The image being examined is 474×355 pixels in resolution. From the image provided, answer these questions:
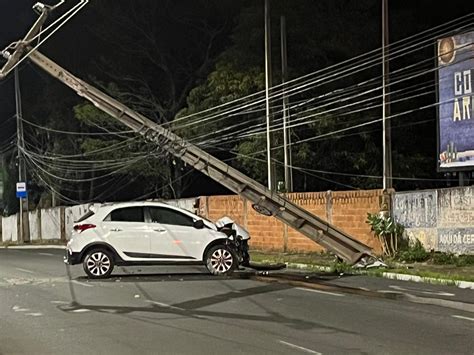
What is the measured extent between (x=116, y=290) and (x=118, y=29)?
2804 cm

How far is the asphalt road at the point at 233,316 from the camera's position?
8.83m

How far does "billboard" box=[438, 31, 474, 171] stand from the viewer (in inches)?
731

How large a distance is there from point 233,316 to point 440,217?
31.0ft

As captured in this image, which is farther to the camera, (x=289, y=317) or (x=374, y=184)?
(x=374, y=184)

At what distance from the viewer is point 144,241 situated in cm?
1648

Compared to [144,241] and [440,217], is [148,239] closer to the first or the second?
[144,241]

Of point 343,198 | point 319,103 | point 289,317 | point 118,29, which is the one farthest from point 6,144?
point 289,317

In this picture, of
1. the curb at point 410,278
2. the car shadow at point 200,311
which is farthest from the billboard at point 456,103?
the car shadow at point 200,311

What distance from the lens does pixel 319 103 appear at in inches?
1100

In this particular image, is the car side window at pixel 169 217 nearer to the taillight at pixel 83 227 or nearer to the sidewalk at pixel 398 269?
the taillight at pixel 83 227

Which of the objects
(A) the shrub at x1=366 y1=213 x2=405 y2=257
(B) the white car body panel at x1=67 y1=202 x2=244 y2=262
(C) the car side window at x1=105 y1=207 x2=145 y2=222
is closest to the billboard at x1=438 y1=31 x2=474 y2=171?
(A) the shrub at x1=366 y1=213 x2=405 y2=257

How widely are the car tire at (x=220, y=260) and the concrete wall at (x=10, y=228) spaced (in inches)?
1460

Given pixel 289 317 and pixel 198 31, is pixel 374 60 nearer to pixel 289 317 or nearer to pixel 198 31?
pixel 198 31

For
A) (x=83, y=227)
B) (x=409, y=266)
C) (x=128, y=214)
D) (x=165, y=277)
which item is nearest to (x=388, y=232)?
(x=409, y=266)
